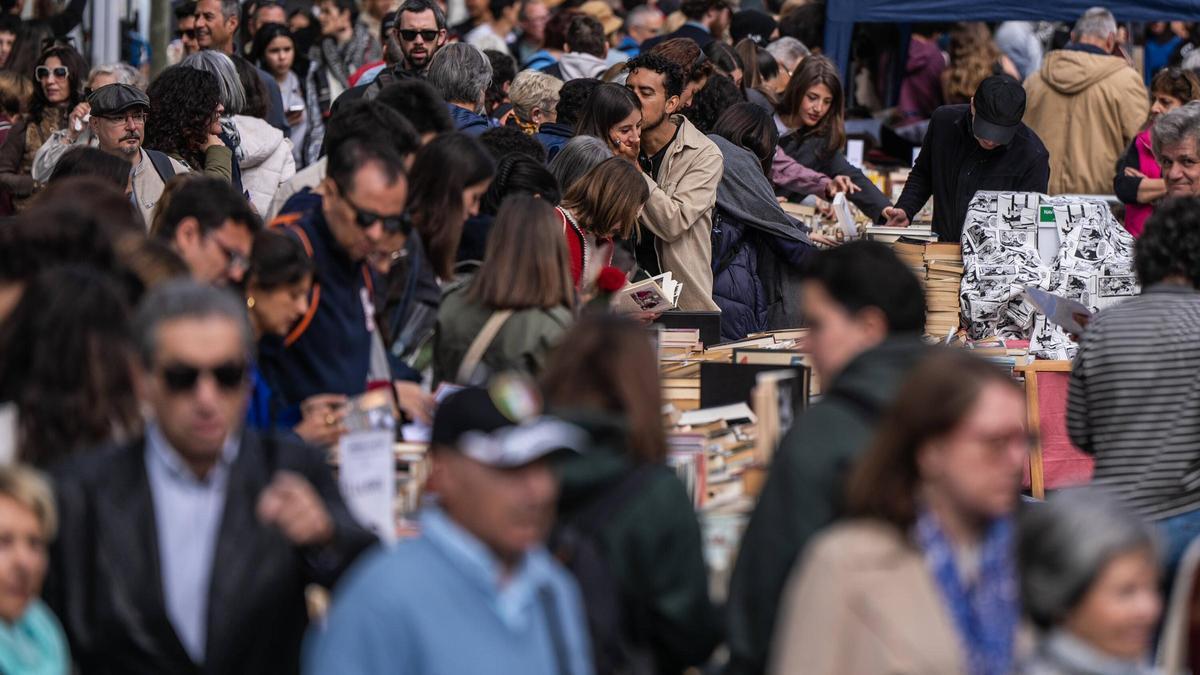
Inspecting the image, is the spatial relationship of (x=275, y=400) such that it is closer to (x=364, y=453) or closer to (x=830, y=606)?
(x=364, y=453)

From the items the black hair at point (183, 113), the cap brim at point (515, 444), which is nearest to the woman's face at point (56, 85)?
the black hair at point (183, 113)

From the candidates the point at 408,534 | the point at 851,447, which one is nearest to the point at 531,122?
the point at 408,534

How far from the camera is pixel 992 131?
921 cm

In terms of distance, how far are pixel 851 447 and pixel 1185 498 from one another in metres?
1.90

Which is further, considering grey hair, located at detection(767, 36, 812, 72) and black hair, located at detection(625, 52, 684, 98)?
grey hair, located at detection(767, 36, 812, 72)

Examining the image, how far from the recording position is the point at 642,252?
8516mm

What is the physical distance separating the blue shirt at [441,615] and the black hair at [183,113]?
5.19 meters

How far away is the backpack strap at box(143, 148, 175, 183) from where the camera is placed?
746cm

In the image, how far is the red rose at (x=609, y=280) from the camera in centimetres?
584

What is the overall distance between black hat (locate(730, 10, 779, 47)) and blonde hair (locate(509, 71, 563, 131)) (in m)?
4.68

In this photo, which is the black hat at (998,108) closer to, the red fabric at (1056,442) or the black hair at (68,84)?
the red fabric at (1056,442)

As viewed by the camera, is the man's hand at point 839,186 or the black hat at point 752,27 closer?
the man's hand at point 839,186

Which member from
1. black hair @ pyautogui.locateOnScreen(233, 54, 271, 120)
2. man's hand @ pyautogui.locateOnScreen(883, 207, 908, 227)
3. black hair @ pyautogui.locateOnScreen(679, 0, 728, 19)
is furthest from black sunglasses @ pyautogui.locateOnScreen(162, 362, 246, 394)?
black hair @ pyautogui.locateOnScreen(679, 0, 728, 19)

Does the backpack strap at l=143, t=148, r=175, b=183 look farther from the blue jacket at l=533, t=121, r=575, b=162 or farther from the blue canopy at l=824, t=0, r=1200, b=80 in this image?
the blue canopy at l=824, t=0, r=1200, b=80
